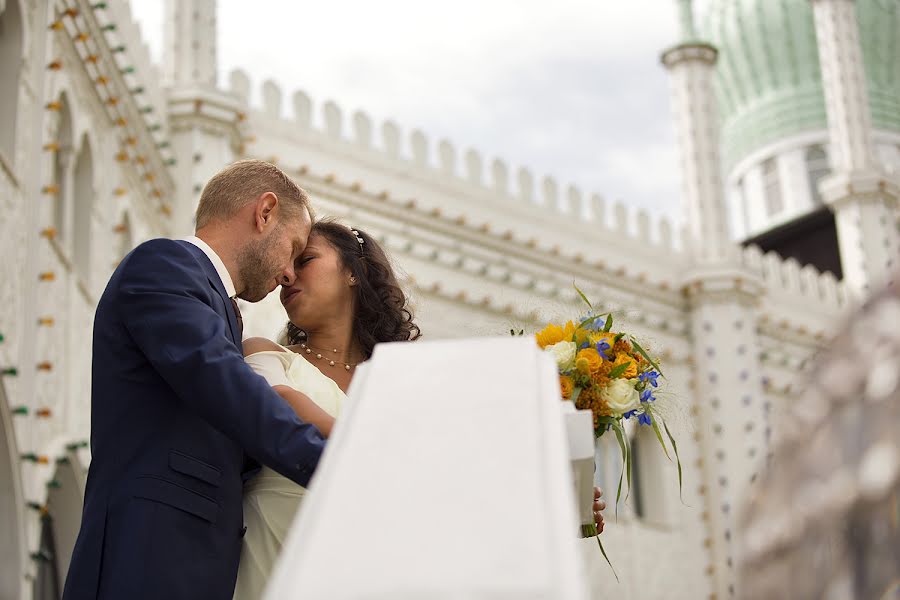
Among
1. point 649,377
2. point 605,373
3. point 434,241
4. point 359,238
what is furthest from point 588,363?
point 434,241

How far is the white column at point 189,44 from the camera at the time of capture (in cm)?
1073

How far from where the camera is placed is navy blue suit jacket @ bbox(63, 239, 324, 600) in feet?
7.59

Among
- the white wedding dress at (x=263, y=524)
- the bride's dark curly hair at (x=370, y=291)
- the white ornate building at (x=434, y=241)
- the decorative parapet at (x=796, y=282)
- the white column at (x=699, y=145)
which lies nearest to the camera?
the white wedding dress at (x=263, y=524)

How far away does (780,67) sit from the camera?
72.8ft

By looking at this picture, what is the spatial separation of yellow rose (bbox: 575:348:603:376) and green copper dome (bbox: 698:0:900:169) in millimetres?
20325

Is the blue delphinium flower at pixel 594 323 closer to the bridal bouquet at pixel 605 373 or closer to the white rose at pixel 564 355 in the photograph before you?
the bridal bouquet at pixel 605 373

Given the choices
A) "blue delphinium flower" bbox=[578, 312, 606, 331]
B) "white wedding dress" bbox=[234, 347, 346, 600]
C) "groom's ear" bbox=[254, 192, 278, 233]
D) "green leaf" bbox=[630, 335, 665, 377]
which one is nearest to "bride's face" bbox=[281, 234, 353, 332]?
"groom's ear" bbox=[254, 192, 278, 233]

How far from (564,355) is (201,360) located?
840mm

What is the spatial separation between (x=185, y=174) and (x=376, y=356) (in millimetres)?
8944

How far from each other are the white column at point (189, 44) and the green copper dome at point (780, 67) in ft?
44.7

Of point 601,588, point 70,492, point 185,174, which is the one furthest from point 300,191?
point 601,588

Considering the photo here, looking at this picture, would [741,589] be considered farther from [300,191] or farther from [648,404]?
[300,191]

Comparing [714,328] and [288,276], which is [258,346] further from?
[714,328]

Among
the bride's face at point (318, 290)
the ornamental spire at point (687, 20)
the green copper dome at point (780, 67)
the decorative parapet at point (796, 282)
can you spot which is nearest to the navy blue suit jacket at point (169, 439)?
the bride's face at point (318, 290)
